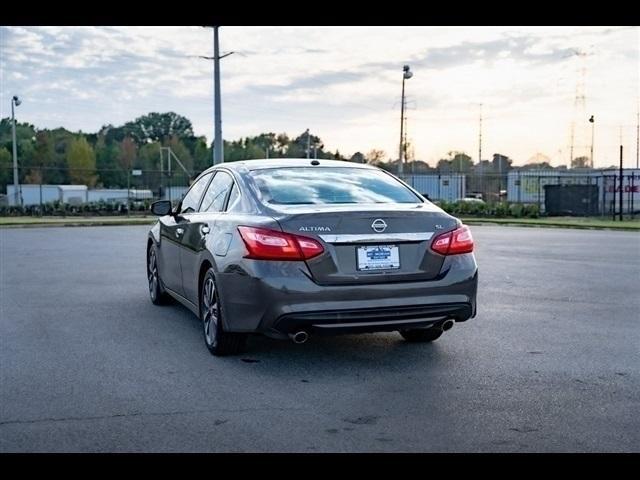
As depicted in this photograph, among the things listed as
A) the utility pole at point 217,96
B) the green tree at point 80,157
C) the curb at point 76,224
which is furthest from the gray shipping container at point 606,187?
the green tree at point 80,157

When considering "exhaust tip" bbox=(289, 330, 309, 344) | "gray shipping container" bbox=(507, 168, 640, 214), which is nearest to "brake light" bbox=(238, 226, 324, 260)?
"exhaust tip" bbox=(289, 330, 309, 344)

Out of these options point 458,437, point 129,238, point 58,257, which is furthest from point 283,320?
point 129,238

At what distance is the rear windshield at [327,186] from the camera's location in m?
6.20

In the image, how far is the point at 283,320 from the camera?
550 cm

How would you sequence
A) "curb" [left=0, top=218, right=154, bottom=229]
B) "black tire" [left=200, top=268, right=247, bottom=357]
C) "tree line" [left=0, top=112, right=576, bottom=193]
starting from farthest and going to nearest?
"tree line" [left=0, top=112, right=576, bottom=193] → "curb" [left=0, top=218, right=154, bottom=229] → "black tire" [left=200, top=268, right=247, bottom=357]

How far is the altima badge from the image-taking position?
5637 mm

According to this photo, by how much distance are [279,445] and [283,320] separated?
4.89 feet

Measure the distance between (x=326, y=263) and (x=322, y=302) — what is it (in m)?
0.29

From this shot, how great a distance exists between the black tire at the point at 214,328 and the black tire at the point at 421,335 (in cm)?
152

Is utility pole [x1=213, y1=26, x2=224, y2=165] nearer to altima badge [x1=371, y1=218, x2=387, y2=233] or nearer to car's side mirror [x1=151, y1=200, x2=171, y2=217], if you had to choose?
car's side mirror [x1=151, y1=200, x2=171, y2=217]

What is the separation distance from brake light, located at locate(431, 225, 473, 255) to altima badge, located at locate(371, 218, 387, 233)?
1.44ft

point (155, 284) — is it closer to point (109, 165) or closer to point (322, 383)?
point (322, 383)

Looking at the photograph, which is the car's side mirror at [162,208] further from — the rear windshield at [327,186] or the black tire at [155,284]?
the rear windshield at [327,186]
